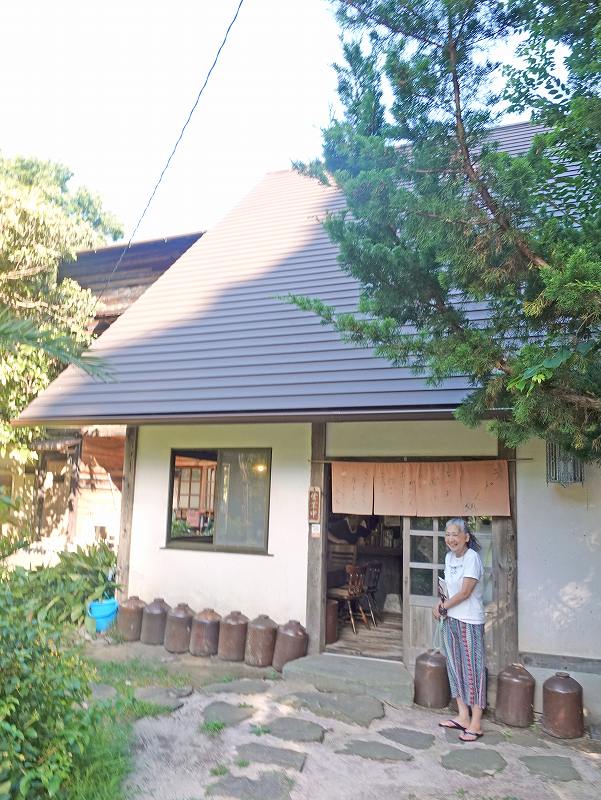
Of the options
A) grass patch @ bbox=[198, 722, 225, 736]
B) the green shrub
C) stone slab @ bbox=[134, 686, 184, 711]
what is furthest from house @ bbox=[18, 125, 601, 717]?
the green shrub

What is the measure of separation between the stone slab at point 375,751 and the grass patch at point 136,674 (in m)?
2.13

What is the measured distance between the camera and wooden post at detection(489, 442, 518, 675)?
636 cm

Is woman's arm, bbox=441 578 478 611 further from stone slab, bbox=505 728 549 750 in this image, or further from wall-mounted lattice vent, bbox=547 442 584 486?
wall-mounted lattice vent, bbox=547 442 584 486

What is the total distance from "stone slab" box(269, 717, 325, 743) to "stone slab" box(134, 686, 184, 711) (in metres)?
0.98

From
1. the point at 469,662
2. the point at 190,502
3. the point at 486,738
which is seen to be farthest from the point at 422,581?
the point at 190,502

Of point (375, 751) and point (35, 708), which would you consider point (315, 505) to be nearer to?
point (375, 751)

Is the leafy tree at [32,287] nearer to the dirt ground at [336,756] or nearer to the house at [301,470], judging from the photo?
the house at [301,470]

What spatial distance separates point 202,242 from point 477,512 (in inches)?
309

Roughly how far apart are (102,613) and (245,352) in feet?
12.9

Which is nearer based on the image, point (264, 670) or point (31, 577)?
point (264, 670)

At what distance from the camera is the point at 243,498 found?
8.34 meters

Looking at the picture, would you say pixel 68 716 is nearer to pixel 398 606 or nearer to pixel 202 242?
pixel 398 606

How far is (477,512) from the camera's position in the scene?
6719 millimetres

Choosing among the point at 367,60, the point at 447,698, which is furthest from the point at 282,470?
the point at 367,60
